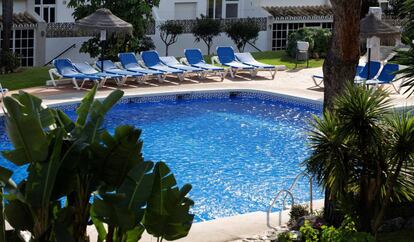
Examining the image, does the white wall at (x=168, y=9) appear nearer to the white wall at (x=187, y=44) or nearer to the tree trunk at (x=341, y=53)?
the white wall at (x=187, y=44)

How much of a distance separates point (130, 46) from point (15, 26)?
4.45 meters

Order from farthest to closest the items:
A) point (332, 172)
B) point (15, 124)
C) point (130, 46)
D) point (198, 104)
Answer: point (130, 46) < point (198, 104) < point (332, 172) < point (15, 124)

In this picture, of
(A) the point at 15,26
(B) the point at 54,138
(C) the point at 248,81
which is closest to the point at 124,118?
(C) the point at 248,81

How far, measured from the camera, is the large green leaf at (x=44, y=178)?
27.2 ft

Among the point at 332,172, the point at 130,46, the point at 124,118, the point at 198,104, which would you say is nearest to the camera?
the point at 332,172

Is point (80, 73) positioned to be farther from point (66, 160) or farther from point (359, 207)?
point (66, 160)

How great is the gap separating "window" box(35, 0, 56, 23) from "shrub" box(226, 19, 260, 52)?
672 cm

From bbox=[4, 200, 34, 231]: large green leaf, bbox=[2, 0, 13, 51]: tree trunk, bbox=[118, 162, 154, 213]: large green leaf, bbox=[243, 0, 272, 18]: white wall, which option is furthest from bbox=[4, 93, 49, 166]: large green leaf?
bbox=[243, 0, 272, 18]: white wall

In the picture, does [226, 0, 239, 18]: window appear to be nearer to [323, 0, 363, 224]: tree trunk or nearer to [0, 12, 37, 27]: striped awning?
[0, 12, 37, 27]: striped awning

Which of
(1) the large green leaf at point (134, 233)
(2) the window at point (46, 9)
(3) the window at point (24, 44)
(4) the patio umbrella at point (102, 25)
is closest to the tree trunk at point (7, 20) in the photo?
(3) the window at point (24, 44)

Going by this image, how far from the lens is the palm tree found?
10758 mm

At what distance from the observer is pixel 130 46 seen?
2836cm

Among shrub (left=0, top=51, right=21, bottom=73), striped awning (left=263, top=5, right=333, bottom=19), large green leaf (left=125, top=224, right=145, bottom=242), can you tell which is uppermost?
striped awning (left=263, top=5, right=333, bottom=19)

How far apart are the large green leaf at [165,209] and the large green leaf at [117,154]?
1.10 feet
